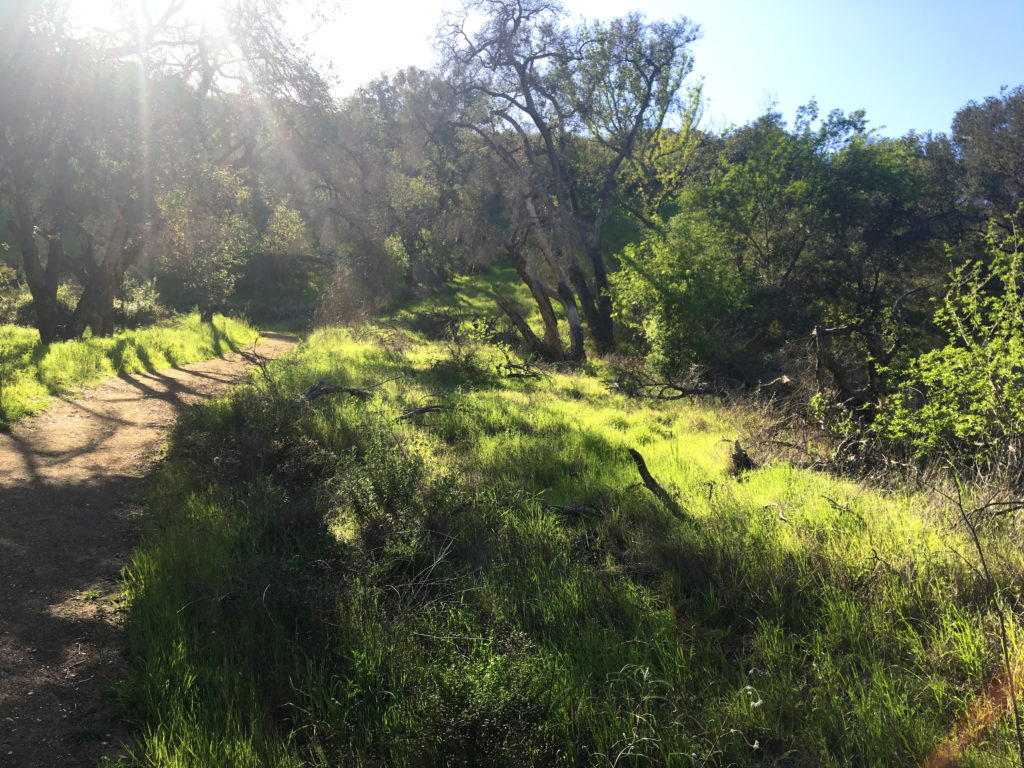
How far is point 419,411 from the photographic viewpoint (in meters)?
9.01

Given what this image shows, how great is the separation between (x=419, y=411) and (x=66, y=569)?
500 centimetres

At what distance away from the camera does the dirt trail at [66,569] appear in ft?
9.64

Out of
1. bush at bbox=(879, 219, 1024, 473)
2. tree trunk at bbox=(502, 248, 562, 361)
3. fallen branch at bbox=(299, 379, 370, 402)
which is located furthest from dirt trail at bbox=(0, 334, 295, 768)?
tree trunk at bbox=(502, 248, 562, 361)

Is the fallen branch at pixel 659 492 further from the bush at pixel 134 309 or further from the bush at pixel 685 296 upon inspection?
the bush at pixel 134 309

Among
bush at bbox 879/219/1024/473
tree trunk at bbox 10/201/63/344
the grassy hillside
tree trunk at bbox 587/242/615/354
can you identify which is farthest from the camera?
tree trunk at bbox 587/242/615/354

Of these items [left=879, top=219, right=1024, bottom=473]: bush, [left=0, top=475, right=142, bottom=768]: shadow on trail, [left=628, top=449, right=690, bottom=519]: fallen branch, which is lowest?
[left=0, top=475, right=142, bottom=768]: shadow on trail

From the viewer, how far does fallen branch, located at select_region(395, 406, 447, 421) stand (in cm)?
859

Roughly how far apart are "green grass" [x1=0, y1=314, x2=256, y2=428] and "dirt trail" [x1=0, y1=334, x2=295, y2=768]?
493 mm

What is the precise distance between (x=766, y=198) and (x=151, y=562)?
2309cm

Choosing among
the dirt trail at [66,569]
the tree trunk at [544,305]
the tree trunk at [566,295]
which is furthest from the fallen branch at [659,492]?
the tree trunk at [566,295]

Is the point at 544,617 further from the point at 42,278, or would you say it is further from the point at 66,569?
the point at 42,278

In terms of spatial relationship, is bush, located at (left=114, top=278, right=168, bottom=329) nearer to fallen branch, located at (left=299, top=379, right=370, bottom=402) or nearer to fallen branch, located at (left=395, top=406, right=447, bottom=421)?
fallen branch, located at (left=299, top=379, right=370, bottom=402)

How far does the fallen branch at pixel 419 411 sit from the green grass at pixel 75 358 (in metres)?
5.10

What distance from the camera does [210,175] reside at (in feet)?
45.1
